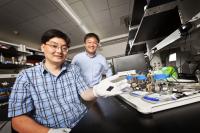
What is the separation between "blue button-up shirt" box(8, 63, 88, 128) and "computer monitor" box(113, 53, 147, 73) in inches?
51.6

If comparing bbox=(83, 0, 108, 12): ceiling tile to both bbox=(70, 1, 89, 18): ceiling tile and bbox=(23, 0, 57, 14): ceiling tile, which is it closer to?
bbox=(70, 1, 89, 18): ceiling tile

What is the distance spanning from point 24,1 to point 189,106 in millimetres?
3320

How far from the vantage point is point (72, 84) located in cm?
110

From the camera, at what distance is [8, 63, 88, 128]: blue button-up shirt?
862 mm

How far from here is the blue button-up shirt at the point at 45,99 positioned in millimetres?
862

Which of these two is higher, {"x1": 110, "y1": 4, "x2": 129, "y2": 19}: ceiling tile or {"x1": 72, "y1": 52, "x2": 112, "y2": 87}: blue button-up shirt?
{"x1": 110, "y1": 4, "x2": 129, "y2": 19}: ceiling tile

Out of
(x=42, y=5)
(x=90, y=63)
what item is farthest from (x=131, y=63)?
(x=42, y=5)

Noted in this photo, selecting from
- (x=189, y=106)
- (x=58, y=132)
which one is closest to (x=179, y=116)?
(x=189, y=106)

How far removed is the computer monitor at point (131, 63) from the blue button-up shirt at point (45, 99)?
4.30ft

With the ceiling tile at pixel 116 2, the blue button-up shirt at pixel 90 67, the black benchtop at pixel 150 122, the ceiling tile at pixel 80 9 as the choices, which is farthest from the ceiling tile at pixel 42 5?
the black benchtop at pixel 150 122

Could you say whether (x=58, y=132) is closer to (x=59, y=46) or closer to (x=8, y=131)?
(x=59, y=46)

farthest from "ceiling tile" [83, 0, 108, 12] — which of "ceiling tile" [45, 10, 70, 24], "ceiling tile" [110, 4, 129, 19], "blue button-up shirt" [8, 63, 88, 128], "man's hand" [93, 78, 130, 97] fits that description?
"man's hand" [93, 78, 130, 97]

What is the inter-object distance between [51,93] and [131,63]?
1546mm

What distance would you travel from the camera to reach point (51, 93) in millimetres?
984
